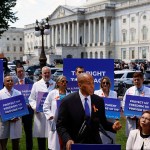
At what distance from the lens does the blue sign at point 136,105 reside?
8013 mm

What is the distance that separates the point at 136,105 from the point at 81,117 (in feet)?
9.11

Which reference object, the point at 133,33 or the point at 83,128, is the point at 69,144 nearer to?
the point at 83,128

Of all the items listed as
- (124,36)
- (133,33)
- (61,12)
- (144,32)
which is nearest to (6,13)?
(144,32)

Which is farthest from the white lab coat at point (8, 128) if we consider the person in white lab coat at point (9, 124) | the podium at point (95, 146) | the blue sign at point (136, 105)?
the podium at point (95, 146)

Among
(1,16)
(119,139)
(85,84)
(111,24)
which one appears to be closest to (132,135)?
(85,84)

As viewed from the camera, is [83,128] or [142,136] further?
[142,136]

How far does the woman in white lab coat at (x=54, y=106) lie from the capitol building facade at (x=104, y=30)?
246ft

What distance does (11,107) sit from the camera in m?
8.28

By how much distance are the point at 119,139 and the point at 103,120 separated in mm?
5762

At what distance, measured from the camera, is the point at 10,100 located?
8.28m

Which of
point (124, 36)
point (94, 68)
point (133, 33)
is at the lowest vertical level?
point (94, 68)

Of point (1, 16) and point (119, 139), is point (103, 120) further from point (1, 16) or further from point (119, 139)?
point (1, 16)

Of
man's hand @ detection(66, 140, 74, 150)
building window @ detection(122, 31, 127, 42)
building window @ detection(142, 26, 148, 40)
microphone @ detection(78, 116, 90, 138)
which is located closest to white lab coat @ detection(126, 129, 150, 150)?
microphone @ detection(78, 116, 90, 138)

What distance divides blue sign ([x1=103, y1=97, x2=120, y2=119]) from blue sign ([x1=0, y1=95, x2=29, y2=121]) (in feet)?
5.50
